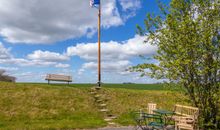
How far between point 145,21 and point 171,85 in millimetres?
2513

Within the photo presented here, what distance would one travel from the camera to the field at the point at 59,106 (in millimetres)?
15273

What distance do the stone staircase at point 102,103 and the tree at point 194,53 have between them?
19.6ft

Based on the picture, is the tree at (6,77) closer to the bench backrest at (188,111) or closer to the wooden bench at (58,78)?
the wooden bench at (58,78)

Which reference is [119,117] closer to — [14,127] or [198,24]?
A: [14,127]

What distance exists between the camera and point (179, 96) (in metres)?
11.5

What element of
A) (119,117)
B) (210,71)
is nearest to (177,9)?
(210,71)

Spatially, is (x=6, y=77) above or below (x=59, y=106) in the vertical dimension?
above

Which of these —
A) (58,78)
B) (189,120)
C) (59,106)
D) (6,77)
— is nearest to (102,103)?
(59,106)

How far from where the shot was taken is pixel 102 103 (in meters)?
19.7

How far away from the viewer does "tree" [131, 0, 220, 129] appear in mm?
10334

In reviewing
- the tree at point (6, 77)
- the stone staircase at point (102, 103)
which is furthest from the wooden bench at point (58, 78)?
the tree at point (6, 77)

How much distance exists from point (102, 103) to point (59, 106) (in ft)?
9.32

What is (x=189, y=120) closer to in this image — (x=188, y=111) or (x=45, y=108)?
(x=188, y=111)

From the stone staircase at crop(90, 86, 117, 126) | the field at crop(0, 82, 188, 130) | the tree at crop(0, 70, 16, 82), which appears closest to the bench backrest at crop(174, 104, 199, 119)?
the field at crop(0, 82, 188, 130)
